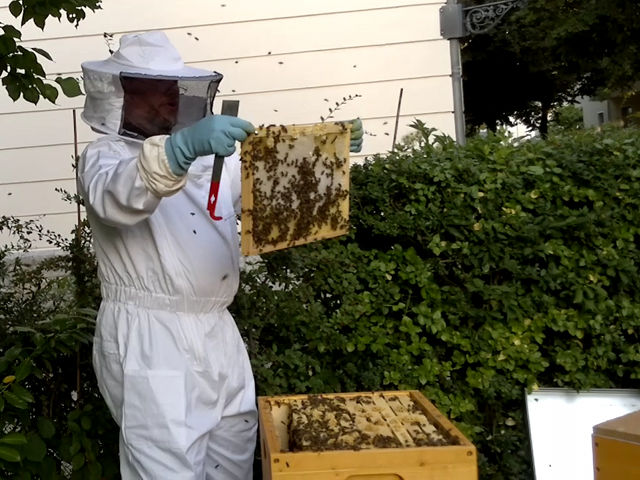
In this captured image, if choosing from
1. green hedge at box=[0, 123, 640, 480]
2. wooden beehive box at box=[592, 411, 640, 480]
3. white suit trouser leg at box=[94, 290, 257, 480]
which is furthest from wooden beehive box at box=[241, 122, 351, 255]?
wooden beehive box at box=[592, 411, 640, 480]

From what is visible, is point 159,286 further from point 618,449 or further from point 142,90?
point 618,449

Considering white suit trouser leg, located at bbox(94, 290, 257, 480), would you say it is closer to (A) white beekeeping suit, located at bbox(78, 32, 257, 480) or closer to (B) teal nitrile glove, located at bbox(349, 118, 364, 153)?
(A) white beekeeping suit, located at bbox(78, 32, 257, 480)

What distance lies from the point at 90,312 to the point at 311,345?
2.98ft

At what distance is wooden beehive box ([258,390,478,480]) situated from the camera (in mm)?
1959

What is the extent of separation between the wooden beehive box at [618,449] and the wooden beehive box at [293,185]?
3.38ft

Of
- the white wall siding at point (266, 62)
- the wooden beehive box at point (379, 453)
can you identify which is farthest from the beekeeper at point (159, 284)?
the white wall siding at point (266, 62)

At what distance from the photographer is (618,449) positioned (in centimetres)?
174

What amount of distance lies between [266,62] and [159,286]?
16.0 feet

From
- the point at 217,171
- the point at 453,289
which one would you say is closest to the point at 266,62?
the point at 453,289

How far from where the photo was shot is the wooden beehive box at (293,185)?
2.33 metres

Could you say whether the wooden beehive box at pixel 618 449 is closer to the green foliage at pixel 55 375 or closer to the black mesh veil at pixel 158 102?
the black mesh veil at pixel 158 102

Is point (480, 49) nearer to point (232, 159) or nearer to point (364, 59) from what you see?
point (364, 59)

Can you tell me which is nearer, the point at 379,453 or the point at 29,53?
the point at 379,453

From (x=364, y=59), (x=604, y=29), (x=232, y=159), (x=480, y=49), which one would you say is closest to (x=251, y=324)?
(x=232, y=159)
